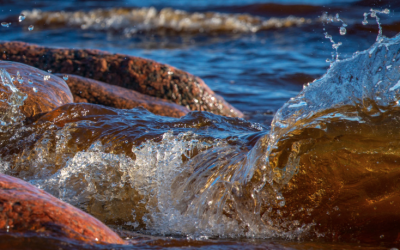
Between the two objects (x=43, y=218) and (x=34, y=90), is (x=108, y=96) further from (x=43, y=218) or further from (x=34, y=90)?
(x=43, y=218)

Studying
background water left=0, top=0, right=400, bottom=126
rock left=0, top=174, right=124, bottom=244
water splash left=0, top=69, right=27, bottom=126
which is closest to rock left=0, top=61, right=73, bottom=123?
water splash left=0, top=69, right=27, bottom=126

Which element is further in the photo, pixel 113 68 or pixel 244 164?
pixel 113 68

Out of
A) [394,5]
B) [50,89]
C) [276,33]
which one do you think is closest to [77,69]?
[50,89]

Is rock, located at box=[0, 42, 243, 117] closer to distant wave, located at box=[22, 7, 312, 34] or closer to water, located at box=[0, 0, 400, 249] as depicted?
water, located at box=[0, 0, 400, 249]

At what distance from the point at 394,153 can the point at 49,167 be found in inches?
79.9

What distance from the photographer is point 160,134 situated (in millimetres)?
3025

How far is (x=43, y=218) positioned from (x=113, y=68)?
3652mm

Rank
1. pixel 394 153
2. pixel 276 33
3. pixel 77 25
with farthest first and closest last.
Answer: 1. pixel 77 25
2. pixel 276 33
3. pixel 394 153

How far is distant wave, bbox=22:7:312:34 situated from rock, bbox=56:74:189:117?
23.1ft

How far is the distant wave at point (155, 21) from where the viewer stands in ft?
38.9

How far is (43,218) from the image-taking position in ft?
6.24

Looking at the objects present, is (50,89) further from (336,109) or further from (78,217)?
(336,109)

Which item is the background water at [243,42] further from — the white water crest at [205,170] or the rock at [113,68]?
the white water crest at [205,170]

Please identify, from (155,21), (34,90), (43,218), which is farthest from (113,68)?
(155,21)
